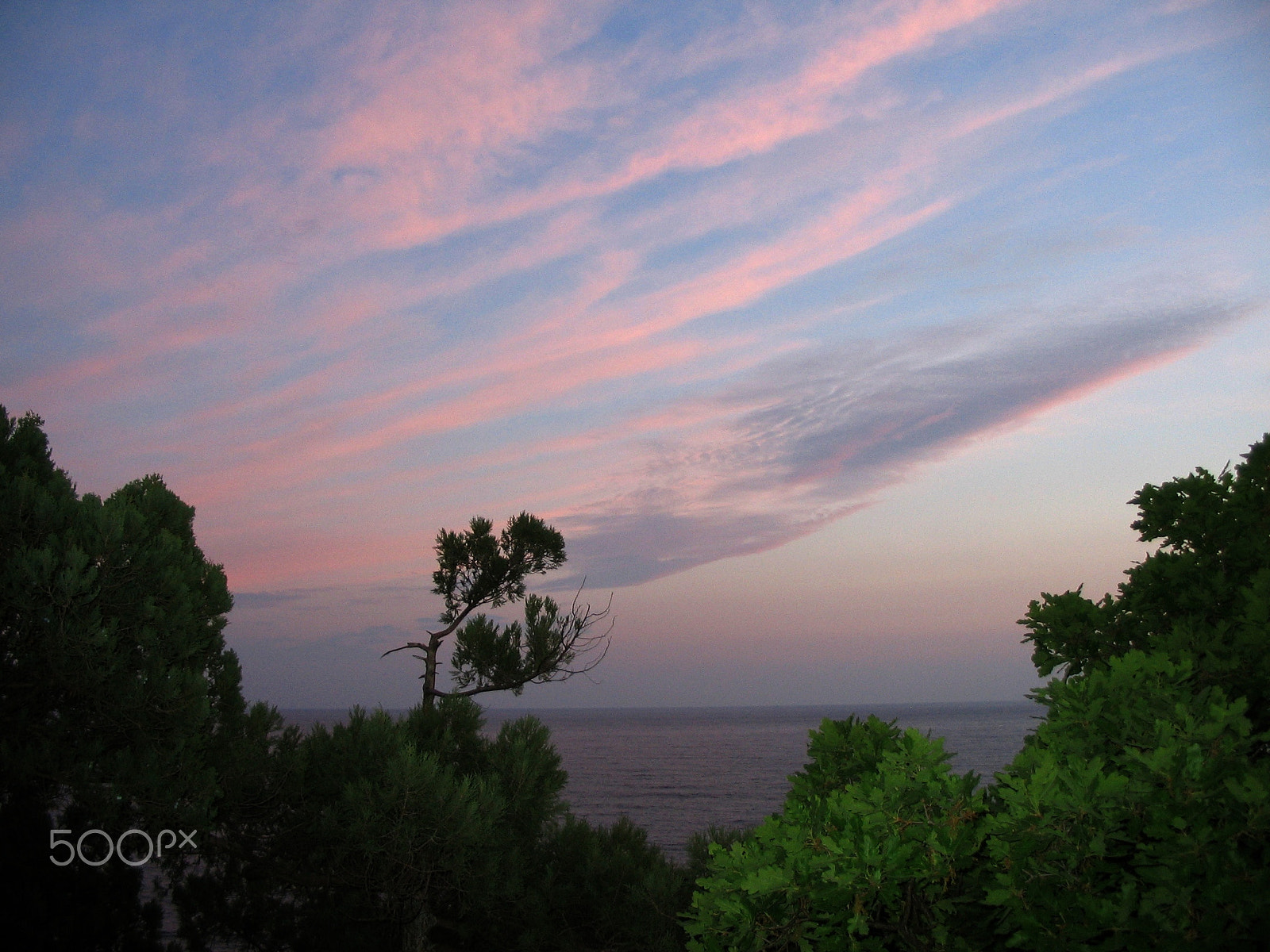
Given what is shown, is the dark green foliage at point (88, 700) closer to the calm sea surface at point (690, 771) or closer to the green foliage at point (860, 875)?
the calm sea surface at point (690, 771)

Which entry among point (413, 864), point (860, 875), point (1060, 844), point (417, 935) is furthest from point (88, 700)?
point (1060, 844)

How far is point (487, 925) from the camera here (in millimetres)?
11953

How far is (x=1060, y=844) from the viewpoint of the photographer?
9.92ft

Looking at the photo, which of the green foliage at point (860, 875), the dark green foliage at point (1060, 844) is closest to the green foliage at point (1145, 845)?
the dark green foliage at point (1060, 844)

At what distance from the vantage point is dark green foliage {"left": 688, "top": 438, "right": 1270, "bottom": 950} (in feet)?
9.06

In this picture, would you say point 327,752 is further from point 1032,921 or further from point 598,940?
point 1032,921

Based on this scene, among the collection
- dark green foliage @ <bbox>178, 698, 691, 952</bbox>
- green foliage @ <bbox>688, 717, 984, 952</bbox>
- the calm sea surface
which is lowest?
the calm sea surface

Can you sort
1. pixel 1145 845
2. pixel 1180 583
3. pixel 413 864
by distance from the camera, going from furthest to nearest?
pixel 413 864 < pixel 1180 583 < pixel 1145 845

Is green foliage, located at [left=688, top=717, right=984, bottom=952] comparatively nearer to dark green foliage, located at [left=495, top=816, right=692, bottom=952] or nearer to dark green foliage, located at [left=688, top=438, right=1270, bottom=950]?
dark green foliage, located at [left=688, top=438, right=1270, bottom=950]

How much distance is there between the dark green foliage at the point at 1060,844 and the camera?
2.76 metres

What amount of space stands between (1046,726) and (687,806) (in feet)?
182

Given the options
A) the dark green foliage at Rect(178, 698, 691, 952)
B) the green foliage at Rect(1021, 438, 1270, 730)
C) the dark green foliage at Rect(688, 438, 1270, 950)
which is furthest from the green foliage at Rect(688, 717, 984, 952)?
the dark green foliage at Rect(178, 698, 691, 952)

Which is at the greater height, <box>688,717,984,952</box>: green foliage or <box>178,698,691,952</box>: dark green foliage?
<box>688,717,984,952</box>: green foliage

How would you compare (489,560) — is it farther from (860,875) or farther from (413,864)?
(860,875)
